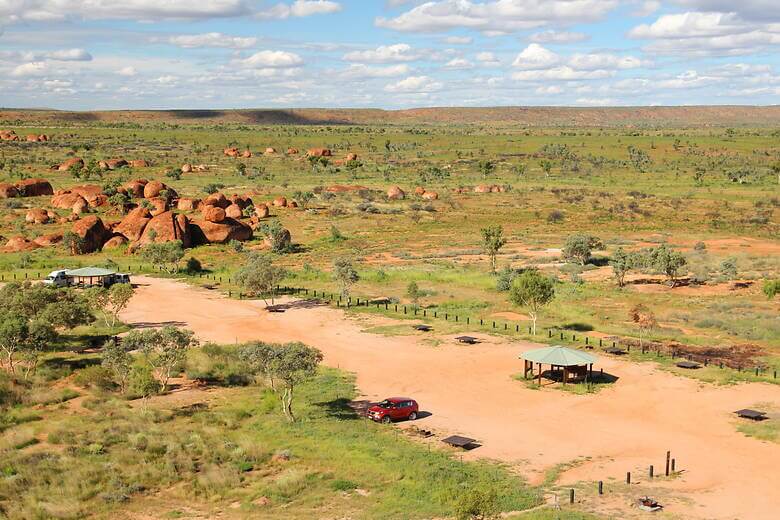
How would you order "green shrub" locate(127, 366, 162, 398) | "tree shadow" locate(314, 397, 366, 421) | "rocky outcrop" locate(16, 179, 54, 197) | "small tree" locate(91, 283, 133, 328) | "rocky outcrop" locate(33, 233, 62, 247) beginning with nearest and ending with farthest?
"tree shadow" locate(314, 397, 366, 421) < "green shrub" locate(127, 366, 162, 398) < "small tree" locate(91, 283, 133, 328) < "rocky outcrop" locate(33, 233, 62, 247) < "rocky outcrop" locate(16, 179, 54, 197)

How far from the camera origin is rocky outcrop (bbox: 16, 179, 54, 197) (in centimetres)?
9656

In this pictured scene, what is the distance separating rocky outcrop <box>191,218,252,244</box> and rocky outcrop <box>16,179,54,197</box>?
104ft

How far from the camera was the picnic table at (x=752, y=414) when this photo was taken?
30.6m

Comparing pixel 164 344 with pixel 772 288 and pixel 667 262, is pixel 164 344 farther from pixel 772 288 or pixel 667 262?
pixel 772 288

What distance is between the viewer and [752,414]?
30734 millimetres

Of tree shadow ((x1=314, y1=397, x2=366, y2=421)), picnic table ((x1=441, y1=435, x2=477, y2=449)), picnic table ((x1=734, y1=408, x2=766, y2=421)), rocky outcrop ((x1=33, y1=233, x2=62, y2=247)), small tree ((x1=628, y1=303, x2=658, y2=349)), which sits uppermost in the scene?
rocky outcrop ((x1=33, y1=233, x2=62, y2=247))

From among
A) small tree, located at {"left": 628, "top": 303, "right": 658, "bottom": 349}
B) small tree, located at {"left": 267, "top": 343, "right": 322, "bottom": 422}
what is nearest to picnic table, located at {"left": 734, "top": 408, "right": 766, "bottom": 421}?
small tree, located at {"left": 628, "top": 303, "right": 658, "bottom": 349}

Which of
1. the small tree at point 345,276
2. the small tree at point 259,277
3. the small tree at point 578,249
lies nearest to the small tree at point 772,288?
the small tree at point 578,249

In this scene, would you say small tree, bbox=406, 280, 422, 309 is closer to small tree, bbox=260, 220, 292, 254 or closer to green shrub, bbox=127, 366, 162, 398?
green shrub, bbox=127, 366, 162, 398

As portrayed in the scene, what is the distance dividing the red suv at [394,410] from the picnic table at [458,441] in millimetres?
2804

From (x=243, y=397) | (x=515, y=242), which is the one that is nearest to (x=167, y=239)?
(x=515, y=242)

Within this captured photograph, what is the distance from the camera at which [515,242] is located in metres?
78.1

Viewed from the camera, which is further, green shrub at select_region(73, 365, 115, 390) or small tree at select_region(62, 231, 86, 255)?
small tree at select_region(62, 231, 86, 255)

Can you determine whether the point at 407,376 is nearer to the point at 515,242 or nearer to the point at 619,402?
the point at 619,402
